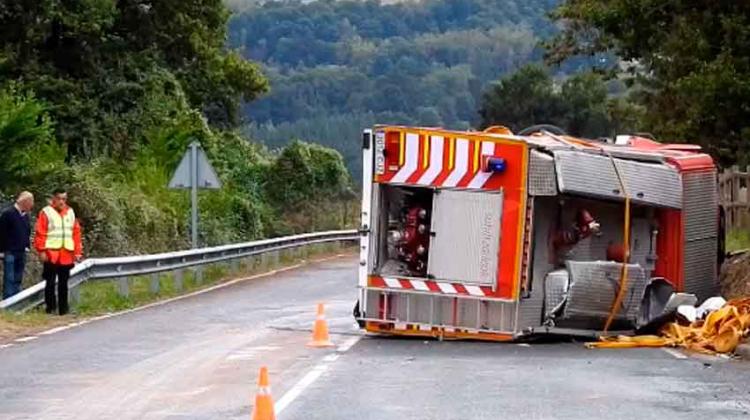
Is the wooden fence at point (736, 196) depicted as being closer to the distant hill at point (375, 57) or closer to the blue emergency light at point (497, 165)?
the blue emergency light at point (497, 165)

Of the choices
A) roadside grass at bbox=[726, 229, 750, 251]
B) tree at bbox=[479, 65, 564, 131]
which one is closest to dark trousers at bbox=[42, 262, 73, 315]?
roadside grass at bbox=[726, 229, 750, 251]

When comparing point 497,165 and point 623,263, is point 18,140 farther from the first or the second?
point 623,263

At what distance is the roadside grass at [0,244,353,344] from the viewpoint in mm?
20188

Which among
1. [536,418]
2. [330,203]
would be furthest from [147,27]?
[536,418]

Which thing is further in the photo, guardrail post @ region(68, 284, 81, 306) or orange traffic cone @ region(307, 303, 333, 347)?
guardrail post @ region(68, 284, 81, 306)

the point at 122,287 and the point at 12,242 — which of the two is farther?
the point at 122,287

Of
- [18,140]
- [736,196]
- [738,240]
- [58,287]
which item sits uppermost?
[18,140]

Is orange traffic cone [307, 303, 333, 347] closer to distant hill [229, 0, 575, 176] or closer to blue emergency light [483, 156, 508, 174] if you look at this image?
blue emergency light [483, 156, 508, 174]

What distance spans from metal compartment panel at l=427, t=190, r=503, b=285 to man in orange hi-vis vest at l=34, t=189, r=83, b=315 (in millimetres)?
6432

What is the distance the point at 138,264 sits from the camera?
85.2 ft

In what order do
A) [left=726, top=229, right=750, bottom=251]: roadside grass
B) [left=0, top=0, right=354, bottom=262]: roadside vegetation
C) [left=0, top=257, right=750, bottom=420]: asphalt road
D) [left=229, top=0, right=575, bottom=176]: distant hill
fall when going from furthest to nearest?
[left=229, top=0, right=575, bottom=176]: distant hill, [left=0, top=0, right=354, bottom=262]: roadside vegetation, [left=726, top=229, right=750, bottom=251]: roadside grass, [left=0, top=257, right=750, bottom=420]: asphalt road

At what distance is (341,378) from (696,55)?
1125 centimetres

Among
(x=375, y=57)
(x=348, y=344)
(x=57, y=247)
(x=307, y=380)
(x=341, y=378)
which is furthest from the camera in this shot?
(x=375, y=57)

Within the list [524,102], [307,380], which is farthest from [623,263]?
[524,102]
